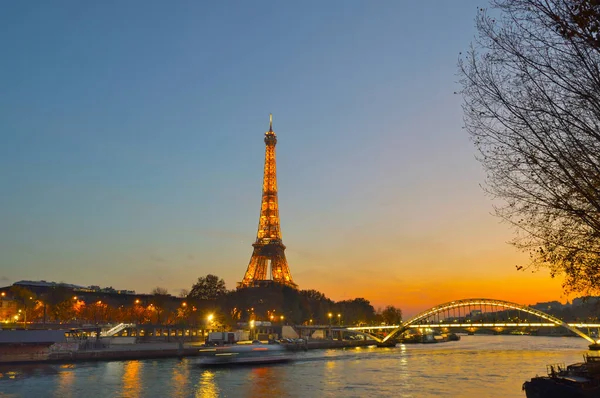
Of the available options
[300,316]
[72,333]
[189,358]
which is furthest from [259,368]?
[300,316]

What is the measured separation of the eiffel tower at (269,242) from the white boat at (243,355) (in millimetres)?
47281

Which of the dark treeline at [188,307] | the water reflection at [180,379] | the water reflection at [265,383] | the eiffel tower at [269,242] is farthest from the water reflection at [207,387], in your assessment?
the eiffel tower at [269,242]

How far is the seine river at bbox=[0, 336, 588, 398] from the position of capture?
3034cm

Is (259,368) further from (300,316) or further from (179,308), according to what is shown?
(300,316)

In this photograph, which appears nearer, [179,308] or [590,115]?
[590,115]

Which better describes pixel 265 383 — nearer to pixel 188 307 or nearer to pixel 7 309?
pixel 188 307

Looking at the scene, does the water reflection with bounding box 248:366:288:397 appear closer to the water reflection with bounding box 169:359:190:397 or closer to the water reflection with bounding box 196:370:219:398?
the water reflection with bounding box 196:370:219:398

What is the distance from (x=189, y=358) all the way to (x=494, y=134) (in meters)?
51.8

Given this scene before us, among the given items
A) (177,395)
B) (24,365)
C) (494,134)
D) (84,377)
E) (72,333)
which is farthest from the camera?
(72,333)

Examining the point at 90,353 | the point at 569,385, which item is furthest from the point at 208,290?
the point at 569,385

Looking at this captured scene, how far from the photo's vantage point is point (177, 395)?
97.5ft

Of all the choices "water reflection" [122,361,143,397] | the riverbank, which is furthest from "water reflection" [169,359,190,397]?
the riverbank

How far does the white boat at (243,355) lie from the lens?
4875cm

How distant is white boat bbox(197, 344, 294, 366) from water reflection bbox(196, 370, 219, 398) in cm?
655
